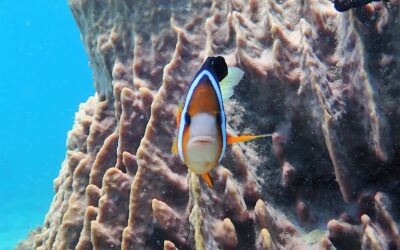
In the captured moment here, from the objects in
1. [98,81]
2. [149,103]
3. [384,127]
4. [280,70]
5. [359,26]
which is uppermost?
[98,81]

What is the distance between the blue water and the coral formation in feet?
184

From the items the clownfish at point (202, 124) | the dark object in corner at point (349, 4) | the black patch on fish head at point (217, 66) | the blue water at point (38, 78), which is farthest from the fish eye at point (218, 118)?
the blue water at point (38, 78)

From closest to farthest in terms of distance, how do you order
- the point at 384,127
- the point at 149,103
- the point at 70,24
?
the point at 384,127
the point at 149,103
the point at 70,24

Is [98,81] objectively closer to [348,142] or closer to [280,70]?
[280,70]

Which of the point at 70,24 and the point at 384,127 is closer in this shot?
the point at 384,127

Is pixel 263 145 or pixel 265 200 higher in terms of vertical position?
pixel 263 145

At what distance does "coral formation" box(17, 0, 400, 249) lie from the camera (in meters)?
2.62

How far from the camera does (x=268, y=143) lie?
3.08 meters

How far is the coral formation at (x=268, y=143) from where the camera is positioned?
262 cm

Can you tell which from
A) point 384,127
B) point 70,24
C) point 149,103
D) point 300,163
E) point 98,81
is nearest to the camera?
point 384,127

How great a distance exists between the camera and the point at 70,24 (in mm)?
123250

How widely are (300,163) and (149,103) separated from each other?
150 centimetres

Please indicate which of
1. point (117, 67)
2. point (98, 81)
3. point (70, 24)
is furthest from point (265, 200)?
point (70, 24)

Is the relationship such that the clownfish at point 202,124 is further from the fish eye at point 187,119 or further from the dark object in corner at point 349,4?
the dark object in corner at point 349,4
